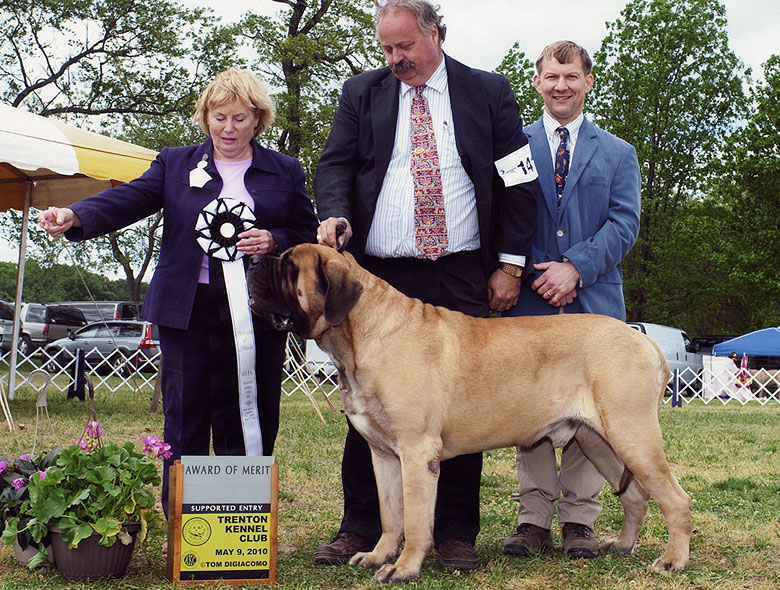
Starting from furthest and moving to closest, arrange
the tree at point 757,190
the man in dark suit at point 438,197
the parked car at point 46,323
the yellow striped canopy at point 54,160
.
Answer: the parked car at point 46,323, the tree at point 757,190, the yellow striped canopy at point 54,160, the man in dark suit at point 438,197

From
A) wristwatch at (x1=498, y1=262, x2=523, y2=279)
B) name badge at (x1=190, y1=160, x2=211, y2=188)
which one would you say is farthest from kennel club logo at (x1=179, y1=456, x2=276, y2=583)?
wristwatch at (x1=498, y1=262, x2=523, y2=279)

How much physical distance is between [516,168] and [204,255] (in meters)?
1.59

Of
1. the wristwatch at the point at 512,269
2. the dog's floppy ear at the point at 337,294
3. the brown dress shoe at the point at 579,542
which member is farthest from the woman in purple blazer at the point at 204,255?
the brown dress shoe at the point at 579,542

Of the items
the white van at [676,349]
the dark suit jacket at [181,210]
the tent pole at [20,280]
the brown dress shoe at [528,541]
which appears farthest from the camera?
the white van at [676,349]

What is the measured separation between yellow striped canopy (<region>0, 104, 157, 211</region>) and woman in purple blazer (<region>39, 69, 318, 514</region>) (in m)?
4.85

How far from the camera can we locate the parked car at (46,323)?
84.7 feet

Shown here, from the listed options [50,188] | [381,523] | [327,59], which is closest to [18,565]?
[381,523]

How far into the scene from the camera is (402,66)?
368cm

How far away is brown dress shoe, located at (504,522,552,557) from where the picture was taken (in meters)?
3.86

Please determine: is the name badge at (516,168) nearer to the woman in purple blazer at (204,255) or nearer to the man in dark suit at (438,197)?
the man in dark suit at (438,197)

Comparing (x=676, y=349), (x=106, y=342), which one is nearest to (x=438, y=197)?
(x=676, y=349)

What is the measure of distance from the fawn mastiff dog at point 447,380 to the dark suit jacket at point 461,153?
1.49ft

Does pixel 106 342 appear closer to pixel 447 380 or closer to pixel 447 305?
pixel 447 305

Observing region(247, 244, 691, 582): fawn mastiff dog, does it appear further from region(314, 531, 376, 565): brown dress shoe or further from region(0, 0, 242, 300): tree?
region(0, 0, 242, 300): tree
